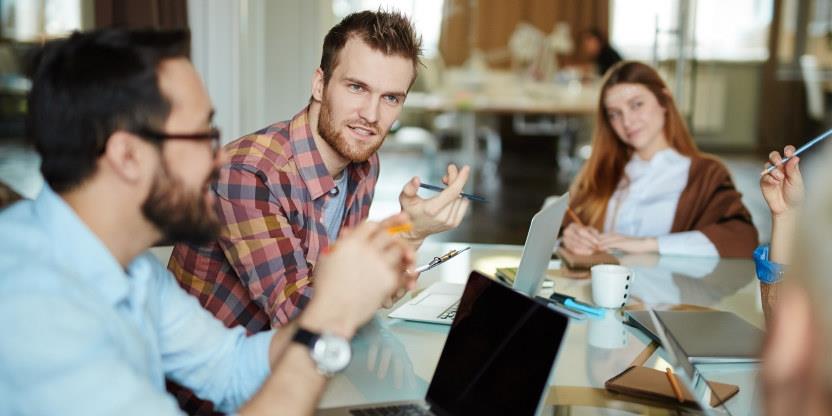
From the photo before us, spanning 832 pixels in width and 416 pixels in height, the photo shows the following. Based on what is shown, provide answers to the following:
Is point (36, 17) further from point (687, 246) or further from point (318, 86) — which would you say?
point (687, 246)

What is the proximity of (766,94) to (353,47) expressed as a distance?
27.6 ft

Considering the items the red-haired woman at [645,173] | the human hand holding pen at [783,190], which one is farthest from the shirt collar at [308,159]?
the red-haired woman at [645,173]

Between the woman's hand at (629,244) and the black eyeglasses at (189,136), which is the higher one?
the black eyeglasses at (189,136)

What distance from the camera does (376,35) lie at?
5.93ft

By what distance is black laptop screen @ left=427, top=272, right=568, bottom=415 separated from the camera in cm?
103

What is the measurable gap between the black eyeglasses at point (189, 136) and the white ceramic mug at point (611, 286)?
3.15ft

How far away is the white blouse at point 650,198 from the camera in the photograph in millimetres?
2680

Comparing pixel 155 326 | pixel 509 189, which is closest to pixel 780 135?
pixel 509 189

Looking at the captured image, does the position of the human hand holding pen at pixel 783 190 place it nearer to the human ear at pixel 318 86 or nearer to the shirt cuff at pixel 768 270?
the shirt cuff at pixel 768 270

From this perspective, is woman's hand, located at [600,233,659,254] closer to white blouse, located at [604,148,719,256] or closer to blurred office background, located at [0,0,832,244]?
white blouse, located at [604,148,719,256]

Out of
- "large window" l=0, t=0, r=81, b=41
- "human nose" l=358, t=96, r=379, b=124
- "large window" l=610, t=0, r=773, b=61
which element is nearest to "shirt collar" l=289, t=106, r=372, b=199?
"human nose" l=358, t=96, r=379, b=124

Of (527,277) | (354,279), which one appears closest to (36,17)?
(527,277)

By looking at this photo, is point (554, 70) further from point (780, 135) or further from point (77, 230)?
point (77, 230)

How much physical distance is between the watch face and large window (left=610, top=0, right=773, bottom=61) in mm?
8359
